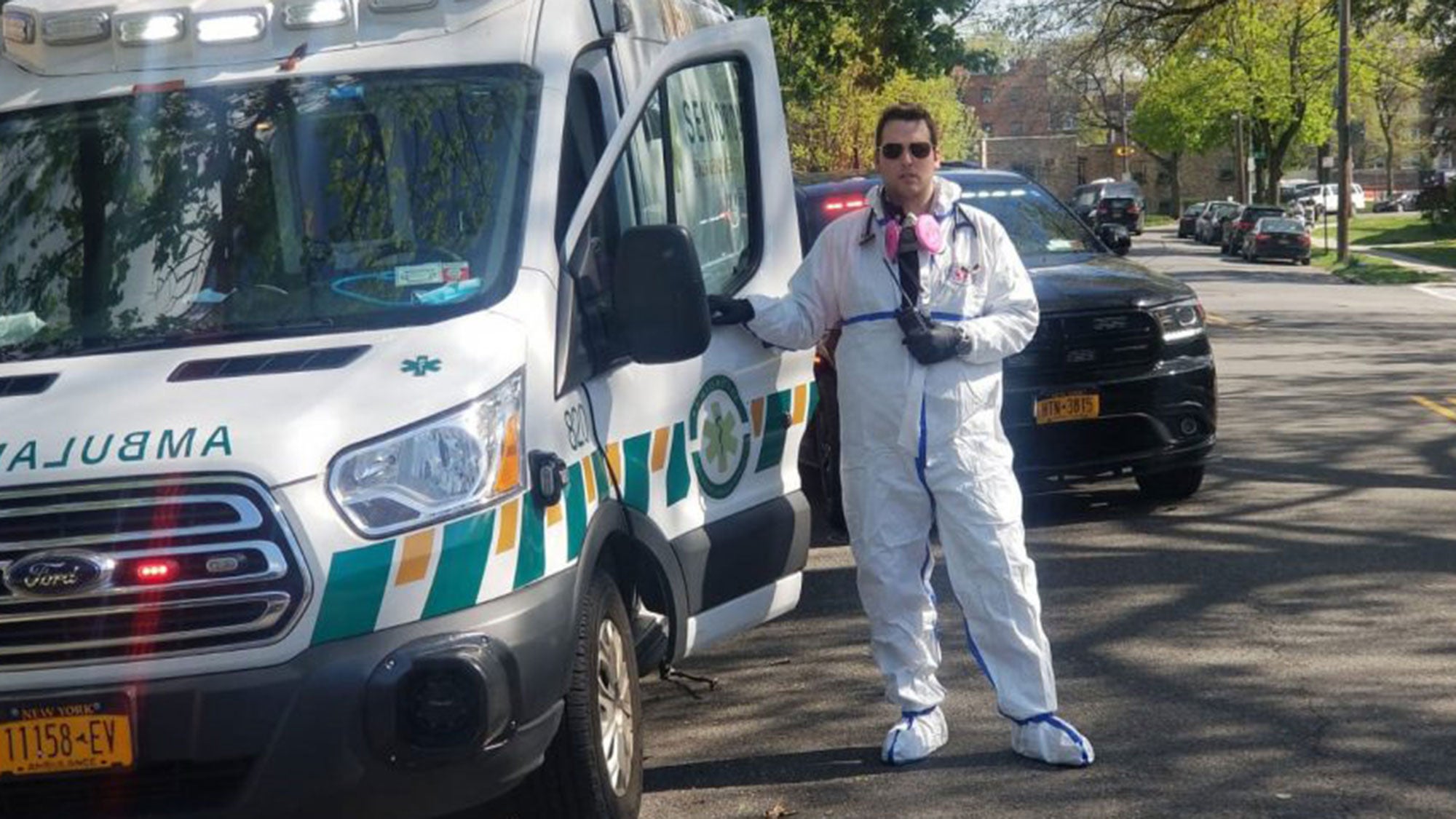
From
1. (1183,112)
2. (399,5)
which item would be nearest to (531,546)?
(399,5)

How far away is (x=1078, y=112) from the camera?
339ft

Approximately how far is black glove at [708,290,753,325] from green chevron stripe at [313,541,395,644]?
1.99 metres

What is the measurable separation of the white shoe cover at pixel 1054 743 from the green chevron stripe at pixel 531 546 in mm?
2016

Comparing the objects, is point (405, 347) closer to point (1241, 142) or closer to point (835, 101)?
point (835, 101)

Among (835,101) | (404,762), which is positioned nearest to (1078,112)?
(835,101)

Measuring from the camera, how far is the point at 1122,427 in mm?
10852

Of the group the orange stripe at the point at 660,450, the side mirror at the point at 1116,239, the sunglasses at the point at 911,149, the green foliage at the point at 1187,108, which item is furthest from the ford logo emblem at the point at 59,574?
the green foliage at the point at 1187,108

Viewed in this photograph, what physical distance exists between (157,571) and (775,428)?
2.74 m

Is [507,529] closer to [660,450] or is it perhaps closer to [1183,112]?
[660,450]

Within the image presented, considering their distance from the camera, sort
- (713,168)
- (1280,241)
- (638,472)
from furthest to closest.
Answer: (1280,241) → (713,168) → (638,472)

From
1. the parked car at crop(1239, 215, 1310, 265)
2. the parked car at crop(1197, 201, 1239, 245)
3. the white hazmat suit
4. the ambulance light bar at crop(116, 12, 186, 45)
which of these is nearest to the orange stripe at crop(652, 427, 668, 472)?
the white hazmat suit

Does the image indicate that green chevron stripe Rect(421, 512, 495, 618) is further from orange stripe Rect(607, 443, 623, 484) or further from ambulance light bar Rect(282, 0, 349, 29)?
ambulance light bar Rect(282, 0, 349, 29)

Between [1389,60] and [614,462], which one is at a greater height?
[1389,60]

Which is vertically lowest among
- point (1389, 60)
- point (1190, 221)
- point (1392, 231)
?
point (1392, 231)
